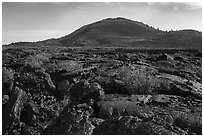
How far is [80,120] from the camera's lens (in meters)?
7.55

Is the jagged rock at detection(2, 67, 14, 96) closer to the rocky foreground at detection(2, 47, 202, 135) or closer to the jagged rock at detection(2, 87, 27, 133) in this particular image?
the rocky foreground at detection(2, 47, 202, 135)

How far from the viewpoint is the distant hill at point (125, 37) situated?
20.1 m

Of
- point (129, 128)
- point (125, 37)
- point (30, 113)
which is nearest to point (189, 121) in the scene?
point (129, 128)

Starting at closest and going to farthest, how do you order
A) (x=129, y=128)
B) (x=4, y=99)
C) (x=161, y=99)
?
(x=129, y=128)
(x=4, y=99)
(x=161, y=99)

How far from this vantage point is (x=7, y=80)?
8828mm

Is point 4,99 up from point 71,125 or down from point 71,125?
up

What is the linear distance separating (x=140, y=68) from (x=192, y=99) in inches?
69.9

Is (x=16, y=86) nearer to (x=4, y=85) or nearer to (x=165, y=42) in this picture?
(x=4, y=85)

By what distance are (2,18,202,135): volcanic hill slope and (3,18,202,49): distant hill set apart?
28.3 ft

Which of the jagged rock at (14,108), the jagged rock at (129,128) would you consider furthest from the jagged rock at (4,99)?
the jagged rock at (129,128)

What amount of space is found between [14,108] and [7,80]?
1210mm

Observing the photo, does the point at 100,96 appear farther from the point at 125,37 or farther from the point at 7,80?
the point at 125,37

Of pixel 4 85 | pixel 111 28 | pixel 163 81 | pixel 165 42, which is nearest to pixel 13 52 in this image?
pixel 4 85

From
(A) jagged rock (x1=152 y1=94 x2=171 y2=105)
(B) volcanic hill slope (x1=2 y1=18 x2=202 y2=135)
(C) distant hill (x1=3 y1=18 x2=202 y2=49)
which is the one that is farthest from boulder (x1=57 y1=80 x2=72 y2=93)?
(C) distant hill (x1=3 y1=18 x2=202 y2=49)
